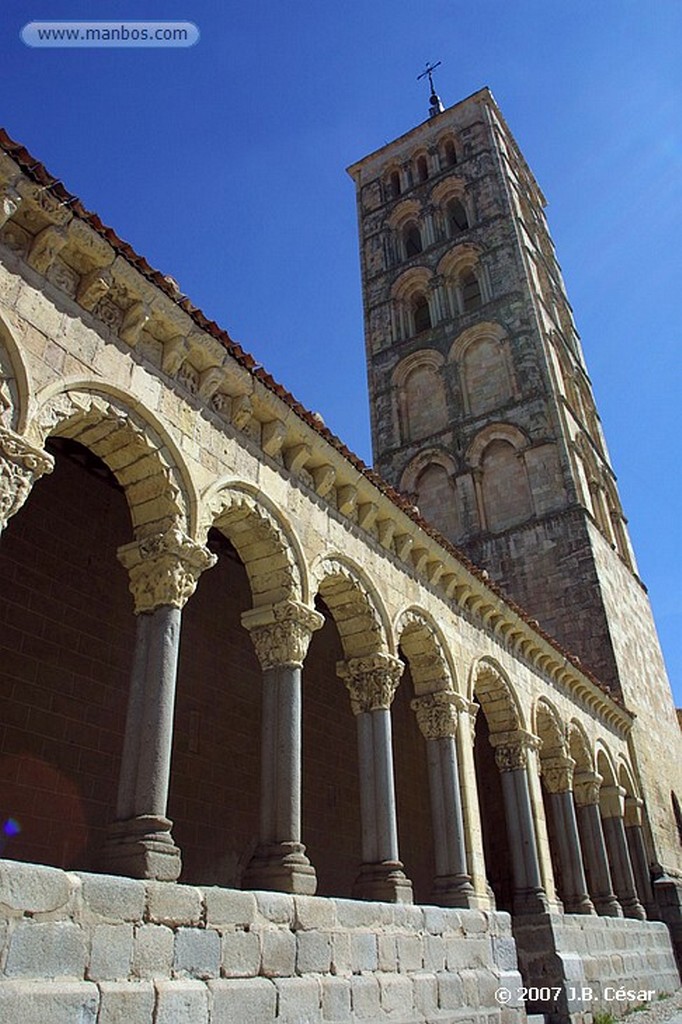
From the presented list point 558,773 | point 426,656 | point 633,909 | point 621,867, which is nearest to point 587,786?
point 558,773

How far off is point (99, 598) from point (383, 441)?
49.9ft

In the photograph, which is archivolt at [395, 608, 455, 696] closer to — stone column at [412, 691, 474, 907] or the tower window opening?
stone column at [412, 691, 474, 907]

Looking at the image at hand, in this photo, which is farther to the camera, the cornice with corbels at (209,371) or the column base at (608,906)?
the column base at (608,906)

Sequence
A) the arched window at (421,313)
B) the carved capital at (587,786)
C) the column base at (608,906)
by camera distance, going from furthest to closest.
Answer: the arched window at (421,313) → the carved capital at (587,786) → the column base at (608,906)

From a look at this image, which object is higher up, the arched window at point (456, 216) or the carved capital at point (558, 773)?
the arched window at point (456, 216)

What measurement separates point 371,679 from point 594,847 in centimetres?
792

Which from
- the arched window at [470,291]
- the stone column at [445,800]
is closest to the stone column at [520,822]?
the stone column at [445,800]

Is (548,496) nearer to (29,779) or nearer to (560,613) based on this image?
(560,613)

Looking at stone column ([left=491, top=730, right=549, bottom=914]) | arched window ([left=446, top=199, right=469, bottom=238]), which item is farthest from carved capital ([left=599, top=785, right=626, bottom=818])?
arched window ([left=446, top=199, right=469, bottom=238])

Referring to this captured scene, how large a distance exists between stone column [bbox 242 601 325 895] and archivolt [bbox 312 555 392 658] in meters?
1.23

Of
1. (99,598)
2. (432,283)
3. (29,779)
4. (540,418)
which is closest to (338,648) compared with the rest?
(99,598)

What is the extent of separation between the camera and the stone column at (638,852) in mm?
15609

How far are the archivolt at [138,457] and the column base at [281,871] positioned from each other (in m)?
2.70

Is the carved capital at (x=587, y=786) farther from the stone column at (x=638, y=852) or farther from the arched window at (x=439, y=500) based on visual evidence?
the arched window at (x=439, y=500)
